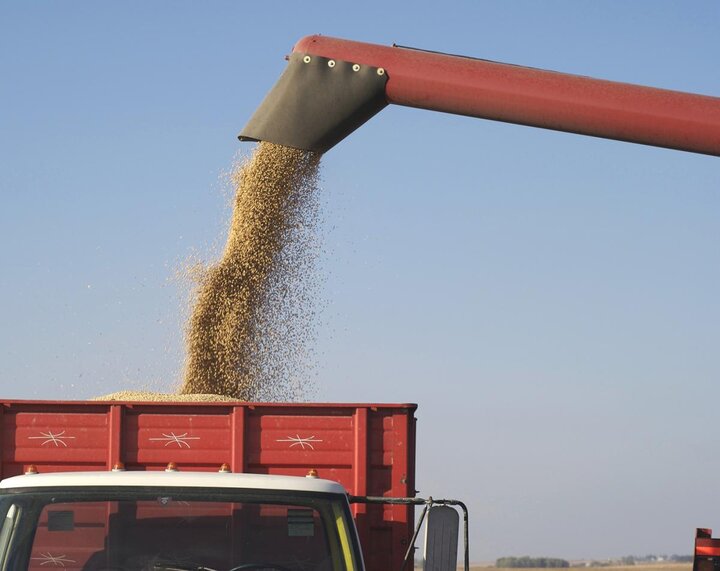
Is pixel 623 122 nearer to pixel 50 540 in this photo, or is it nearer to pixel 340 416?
pixel 340 416

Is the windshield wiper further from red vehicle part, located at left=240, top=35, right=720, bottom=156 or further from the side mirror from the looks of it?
red vehicle part, located at left=240, top=35, right=720, bottom=156

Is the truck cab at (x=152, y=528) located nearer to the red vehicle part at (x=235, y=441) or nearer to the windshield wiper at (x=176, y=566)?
the windshield wiper at (x=176, y=566)

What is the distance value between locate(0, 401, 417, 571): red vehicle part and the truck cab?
183 cm

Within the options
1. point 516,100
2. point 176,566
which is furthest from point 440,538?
point 516,100

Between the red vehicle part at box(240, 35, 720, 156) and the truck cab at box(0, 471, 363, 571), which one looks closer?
the truck cab at box(0, 471, 363, 571)

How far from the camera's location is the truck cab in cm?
418

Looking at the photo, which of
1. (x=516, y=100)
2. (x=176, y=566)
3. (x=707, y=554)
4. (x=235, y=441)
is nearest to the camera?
(x=176, y=566)

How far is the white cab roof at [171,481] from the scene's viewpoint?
421 centimetres

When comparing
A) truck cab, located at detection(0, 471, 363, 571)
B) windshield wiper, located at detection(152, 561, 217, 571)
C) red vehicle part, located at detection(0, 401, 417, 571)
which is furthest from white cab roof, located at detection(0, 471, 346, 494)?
red vehicle part, located at detection(0, 401, 417, 571)

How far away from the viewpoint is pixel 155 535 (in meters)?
4.19

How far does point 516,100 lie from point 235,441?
2.63m

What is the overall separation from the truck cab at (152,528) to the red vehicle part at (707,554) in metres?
3.82

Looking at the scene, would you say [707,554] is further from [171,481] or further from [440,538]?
[171,481]

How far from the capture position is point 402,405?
6109mm
